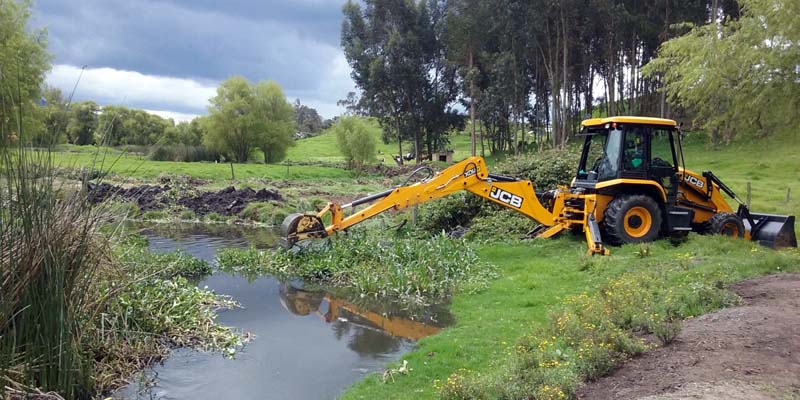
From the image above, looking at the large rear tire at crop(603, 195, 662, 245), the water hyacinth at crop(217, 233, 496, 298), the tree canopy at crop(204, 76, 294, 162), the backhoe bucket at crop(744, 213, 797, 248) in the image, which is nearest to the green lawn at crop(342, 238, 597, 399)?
the water hyacinth at crop(217, 233, 496, 298)

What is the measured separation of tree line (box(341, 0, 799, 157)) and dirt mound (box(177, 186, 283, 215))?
17128 mm

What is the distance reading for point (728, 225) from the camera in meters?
11.8

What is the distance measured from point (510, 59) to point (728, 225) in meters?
28.3

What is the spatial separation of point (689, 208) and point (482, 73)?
32474 mm

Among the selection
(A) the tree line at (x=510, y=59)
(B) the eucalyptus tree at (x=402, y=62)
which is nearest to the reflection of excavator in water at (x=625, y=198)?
(A) the tree line at (x=510, y=59)

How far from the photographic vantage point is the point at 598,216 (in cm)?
1192

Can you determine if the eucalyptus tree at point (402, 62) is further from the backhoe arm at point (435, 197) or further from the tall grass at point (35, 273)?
the tall grass at point (35, 273)

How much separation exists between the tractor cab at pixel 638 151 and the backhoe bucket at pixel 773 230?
2018 millimetres

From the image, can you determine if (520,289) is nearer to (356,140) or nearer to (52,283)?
(52,283)

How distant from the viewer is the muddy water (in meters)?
6.70

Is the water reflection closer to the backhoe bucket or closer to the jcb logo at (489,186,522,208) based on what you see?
the jcb logo at (489,186,522,208)

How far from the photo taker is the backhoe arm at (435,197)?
11.6 m

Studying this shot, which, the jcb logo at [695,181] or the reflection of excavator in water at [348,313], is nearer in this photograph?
the reflection of excavator in water at [348,313]

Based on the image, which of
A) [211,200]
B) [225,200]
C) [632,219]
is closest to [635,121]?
[632,219]
